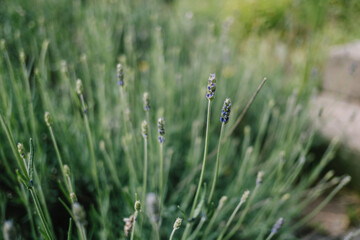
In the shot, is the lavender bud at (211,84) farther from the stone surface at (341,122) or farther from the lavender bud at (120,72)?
the stone surface at (341,122)

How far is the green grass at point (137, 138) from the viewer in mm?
851

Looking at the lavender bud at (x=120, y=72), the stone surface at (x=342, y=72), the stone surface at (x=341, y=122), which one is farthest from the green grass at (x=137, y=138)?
the stone surface at (x=342, y=72)

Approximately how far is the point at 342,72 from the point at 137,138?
5.38ft

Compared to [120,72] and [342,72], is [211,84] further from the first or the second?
[342,72]

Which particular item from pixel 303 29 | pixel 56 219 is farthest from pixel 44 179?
pixel 303 29

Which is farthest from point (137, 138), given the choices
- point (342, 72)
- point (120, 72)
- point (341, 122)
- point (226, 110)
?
point (342, 72)

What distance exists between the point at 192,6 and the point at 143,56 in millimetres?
1576

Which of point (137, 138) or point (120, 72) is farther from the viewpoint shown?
point (137, 138)

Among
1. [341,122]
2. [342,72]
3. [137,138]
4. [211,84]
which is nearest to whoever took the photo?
[211,84]

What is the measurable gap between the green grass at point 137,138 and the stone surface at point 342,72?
0.31 meters

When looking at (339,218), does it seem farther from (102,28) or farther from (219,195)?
(102,28)

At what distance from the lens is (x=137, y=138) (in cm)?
112

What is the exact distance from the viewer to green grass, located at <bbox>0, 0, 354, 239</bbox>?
0.85 meters

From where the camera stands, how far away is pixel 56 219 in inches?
39.8
